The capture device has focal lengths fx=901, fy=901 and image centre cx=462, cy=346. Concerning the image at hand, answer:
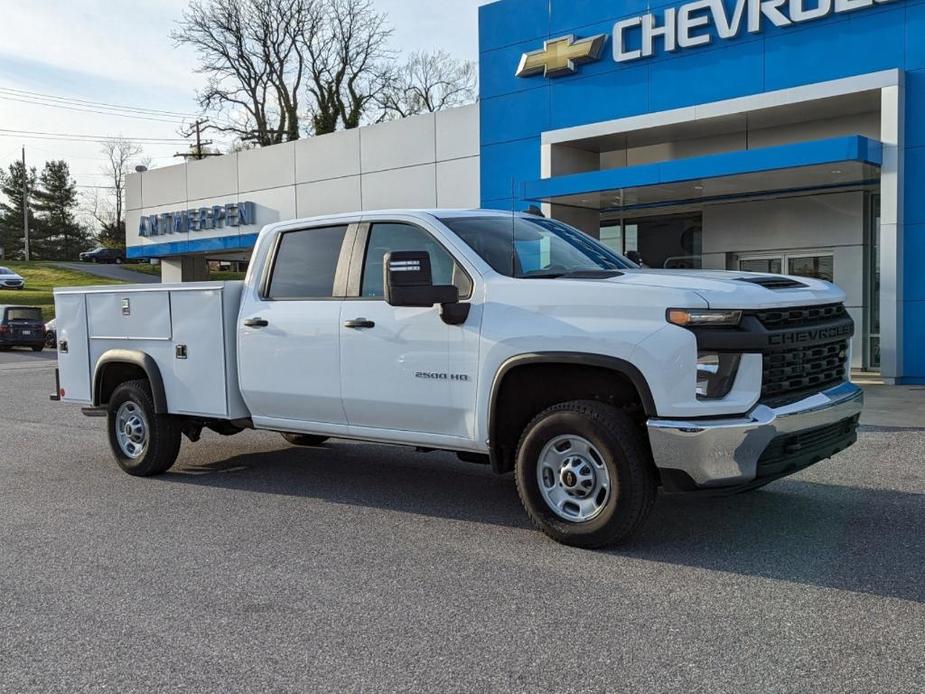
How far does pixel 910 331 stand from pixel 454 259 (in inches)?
456

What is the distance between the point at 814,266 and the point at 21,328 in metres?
24.9

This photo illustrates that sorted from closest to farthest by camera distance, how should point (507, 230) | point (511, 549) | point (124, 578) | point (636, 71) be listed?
point (124, 578) < point (511, 549) < point (507, 230) < point (636, 71)

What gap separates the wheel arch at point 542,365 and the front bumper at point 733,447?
0.21 m

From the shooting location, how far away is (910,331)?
14.8 metres

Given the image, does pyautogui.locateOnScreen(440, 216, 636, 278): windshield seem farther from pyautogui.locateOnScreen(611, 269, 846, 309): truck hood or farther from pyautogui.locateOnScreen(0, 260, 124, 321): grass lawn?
pyautogui.locateOnScreen(0, 260, 124, 321): grass lawn

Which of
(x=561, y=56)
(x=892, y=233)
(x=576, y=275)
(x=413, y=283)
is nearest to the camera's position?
(x=413, y=283)

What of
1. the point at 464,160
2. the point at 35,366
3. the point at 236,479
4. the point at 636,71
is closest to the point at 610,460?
the point at 236,479

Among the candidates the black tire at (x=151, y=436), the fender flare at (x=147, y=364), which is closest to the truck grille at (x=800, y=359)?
the fender flare at (x=147, y=364)

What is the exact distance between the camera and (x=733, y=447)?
4754 millimetres

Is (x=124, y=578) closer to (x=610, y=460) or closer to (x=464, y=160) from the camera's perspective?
(x=610, y=460)

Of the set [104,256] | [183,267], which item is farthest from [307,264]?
[104,256]

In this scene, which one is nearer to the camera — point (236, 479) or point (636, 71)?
point (236, 479)

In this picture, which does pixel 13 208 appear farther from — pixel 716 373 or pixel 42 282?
pixel 716 373

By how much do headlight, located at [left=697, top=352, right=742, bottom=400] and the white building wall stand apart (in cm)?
1695
